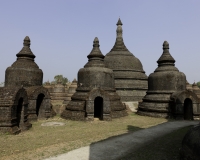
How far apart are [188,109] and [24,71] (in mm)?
15770

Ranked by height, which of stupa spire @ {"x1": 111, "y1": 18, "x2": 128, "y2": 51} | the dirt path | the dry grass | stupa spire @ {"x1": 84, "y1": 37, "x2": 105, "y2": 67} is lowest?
the dry grass

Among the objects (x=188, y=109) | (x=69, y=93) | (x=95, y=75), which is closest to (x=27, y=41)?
(x=95, y=75)

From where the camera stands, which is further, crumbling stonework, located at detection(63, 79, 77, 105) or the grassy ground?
crumbling stonework, located at detection(63, 79, 77, 105)

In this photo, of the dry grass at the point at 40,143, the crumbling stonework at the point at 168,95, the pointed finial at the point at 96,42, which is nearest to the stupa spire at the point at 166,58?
the crumbling stonework at the point at 168,95

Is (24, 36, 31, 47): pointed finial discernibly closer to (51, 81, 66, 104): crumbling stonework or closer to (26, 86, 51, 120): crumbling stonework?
(26, 86, 51, 120): crumbling stonework

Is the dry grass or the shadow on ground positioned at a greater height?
the shadow on ground

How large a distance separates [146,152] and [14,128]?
25.1 ft

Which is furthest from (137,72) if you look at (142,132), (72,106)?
(142,132)

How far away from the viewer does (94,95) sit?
13.8 metres

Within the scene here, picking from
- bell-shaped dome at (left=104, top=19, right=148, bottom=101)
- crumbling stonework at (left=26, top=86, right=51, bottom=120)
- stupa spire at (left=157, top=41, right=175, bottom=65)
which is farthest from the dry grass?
bell-shaped dome at (left=104, top=19, right=148, bottom=101)

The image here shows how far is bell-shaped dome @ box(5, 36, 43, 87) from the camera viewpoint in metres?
14.9

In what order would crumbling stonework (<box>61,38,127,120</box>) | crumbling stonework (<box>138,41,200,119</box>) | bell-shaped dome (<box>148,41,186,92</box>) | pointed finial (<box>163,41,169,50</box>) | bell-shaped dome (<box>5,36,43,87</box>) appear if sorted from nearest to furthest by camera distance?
crumbling stonework (<box>61,38,127,120</box>) < bell-shaped dome (<box>5,36,43,87</box>) < crumbling stonework (<box>138,41,200,119</box>) < bell-shaped dome (<box>148,41,186,92</box>) < pointed finial (<box>163,41,169,50</box>)

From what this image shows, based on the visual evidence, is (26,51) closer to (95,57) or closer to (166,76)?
(95,57)

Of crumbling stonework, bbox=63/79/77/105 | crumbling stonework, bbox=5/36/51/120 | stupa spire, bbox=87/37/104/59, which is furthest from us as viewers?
crumbling stonework, bbox=63/79/77/105
